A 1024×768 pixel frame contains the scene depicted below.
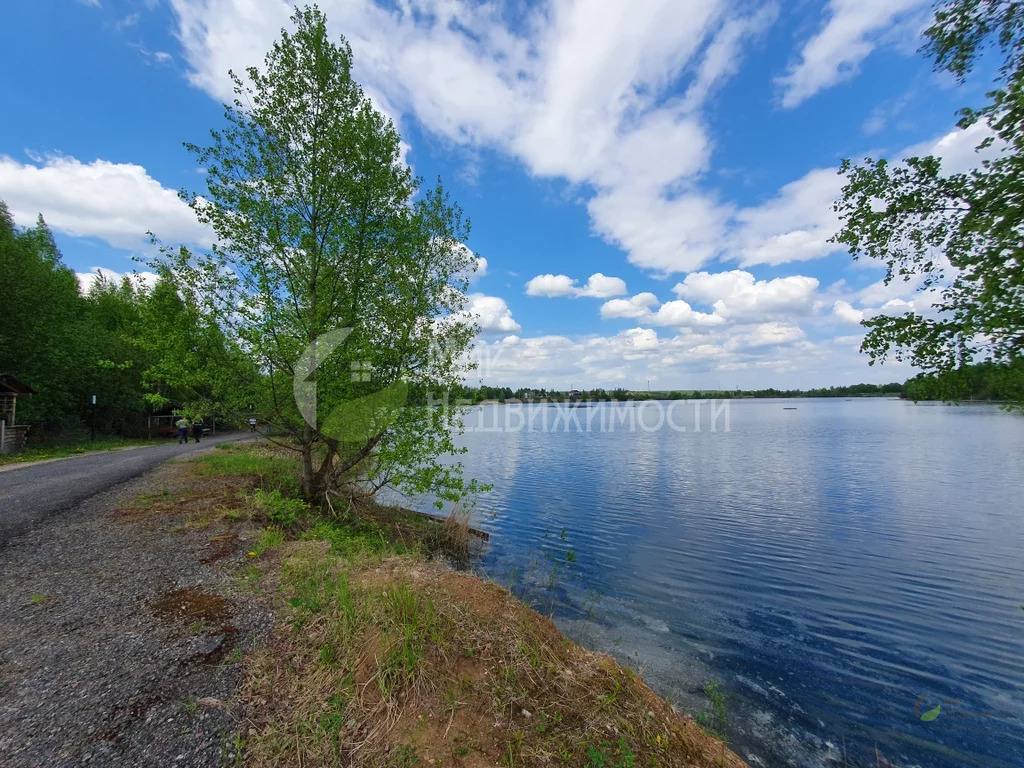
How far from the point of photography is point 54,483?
14375 mm

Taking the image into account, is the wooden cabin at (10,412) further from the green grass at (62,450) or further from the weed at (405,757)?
the weed at (405,757)

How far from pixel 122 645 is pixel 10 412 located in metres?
31.0

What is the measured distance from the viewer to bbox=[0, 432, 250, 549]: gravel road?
33.0ft

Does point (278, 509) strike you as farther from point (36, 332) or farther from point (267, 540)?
point (36, 332)

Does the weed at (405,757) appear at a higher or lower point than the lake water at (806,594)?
higher

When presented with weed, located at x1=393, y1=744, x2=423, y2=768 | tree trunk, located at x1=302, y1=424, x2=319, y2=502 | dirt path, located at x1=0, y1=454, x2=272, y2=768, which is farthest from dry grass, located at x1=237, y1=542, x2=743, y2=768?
tree trunk, located at x1=302, y1=424, x2=319, y2=502

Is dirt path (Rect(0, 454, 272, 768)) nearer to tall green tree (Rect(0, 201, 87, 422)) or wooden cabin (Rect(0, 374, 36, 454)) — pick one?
wooden cabin (Rect(0, 374, 36, 454))

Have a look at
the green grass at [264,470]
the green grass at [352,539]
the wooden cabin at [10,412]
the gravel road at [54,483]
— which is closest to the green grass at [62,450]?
the wooden cabin at [10,412]

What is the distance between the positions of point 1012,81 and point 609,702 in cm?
845

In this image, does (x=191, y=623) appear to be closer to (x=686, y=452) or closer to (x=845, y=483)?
(x=845, y=483)

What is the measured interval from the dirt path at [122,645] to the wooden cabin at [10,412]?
22.3 metres

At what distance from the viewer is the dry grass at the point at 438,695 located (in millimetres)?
3785

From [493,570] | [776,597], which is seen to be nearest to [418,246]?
[493,570]

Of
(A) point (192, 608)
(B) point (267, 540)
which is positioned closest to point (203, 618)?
(A) point (192, 608)
